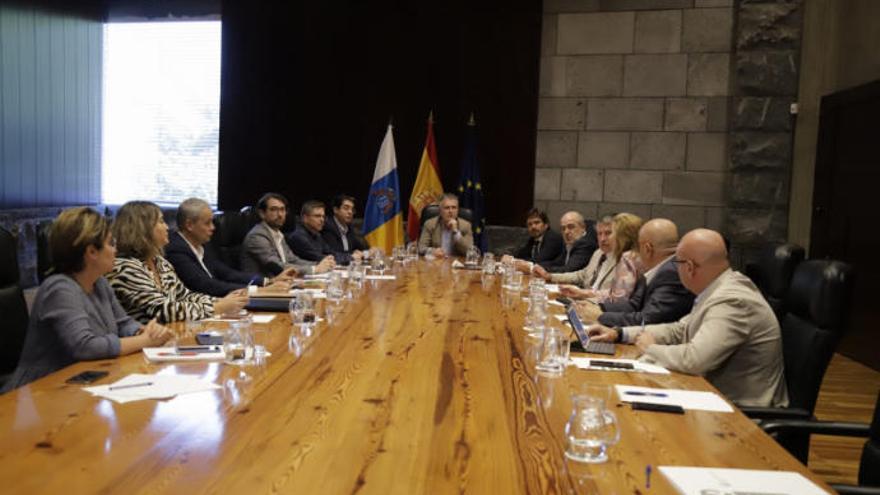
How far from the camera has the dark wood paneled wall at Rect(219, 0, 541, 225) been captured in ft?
25.4

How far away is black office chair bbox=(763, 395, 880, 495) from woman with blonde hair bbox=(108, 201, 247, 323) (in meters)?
1.98

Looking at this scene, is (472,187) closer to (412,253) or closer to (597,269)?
(412,253)

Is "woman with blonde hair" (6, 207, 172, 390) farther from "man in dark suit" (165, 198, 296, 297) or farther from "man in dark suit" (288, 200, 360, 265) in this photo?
"man in dark suit" (288, 200, 360, 265)

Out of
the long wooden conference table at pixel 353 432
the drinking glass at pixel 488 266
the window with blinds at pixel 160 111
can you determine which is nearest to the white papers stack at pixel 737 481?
the long wooden conference table at pixel 353 432

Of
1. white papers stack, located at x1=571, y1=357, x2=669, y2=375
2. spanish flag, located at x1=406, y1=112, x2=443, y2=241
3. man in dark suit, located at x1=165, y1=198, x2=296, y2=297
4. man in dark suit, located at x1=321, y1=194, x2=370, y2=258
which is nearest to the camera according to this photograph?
white papers stack, located at x1=571, y1=357, x2=669, y2=375

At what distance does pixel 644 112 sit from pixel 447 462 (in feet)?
21.8

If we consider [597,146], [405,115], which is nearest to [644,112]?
[597,146]

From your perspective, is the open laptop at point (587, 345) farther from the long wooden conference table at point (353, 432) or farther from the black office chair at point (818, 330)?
the black office chair at point (818, 330)

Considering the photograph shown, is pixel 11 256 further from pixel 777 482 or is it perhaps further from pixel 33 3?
pixel 33 3

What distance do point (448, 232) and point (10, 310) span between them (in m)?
4.42

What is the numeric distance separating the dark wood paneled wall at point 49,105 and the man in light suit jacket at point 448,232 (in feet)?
12.5

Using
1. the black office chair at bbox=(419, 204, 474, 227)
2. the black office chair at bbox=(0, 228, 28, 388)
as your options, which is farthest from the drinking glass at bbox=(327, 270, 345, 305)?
the black office chair at bbox=(419, 204, 474, 227)

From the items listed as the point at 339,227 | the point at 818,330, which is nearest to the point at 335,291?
the point at 818,330

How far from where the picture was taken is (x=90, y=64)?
8.06 m
